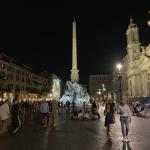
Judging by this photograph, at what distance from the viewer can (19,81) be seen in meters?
102

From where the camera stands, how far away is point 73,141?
14.3 metres

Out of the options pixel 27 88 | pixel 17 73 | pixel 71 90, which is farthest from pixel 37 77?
pixel 71 90

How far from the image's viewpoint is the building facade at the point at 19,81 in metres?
83.4

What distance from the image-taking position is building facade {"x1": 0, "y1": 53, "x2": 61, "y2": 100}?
274 ft

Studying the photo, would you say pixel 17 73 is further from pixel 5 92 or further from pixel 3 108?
pixel 3 108

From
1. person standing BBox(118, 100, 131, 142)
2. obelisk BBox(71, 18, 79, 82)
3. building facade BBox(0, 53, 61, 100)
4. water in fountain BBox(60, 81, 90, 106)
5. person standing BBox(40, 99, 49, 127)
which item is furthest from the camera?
building facade BBox(0, 53, 61, 100)

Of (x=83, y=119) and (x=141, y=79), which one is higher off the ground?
(x=141, y=79)

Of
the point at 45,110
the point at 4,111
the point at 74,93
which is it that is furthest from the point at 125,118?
the point at 74,93

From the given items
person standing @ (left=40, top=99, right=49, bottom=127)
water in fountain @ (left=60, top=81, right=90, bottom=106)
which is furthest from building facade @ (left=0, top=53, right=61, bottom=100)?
person standing @ (left=40, top=99, right=49, bottom=127)

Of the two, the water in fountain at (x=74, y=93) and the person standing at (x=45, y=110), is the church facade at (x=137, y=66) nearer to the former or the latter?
the water in fountain at (x=74, y=93)

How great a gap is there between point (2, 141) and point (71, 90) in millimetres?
60132

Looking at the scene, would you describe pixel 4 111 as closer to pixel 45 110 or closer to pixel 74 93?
pixel 45 110

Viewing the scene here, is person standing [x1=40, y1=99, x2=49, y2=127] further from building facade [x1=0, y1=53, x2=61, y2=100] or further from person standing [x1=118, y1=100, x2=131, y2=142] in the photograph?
building facade [x1=0, y1=53, x2=61, y2=100]

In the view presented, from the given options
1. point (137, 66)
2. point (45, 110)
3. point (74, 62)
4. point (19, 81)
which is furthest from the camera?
point (137, 66)
